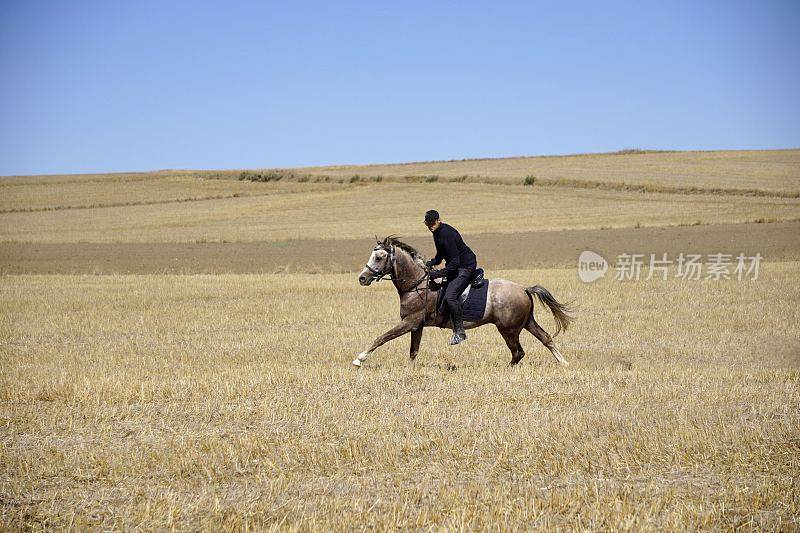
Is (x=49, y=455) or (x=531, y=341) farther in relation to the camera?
(x=531, y=341)

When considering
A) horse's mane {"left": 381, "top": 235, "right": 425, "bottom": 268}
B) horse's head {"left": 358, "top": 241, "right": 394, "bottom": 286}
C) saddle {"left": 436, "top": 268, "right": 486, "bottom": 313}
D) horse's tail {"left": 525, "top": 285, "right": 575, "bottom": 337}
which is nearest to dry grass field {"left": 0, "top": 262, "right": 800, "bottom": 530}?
horse's tail {"left": 525, "top": 285, "right": 575, "bottom": 337}

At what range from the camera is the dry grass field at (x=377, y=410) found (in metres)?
6.07

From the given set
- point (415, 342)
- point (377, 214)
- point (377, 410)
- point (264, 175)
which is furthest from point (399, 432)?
point (264, 175)

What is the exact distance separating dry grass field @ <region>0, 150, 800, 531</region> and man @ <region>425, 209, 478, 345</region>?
0.82 meters

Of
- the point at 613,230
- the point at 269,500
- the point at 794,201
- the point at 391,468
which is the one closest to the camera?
the point at 269,500

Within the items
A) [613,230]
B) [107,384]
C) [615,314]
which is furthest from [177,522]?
[613,230]

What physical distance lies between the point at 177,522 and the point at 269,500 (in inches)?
29.0

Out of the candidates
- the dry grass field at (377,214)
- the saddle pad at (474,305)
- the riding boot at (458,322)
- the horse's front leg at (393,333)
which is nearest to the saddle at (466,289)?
the saddle pad at (474,305)

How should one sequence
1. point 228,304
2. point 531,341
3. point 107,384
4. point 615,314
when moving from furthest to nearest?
1. point 228,304
2. point 615,314
3. point 531,341
4. point 107,384

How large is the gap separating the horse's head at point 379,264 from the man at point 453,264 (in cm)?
63

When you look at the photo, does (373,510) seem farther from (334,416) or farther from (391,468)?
(334,416)

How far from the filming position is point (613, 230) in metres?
45.4

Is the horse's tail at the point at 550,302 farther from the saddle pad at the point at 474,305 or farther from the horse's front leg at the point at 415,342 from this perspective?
the horse's front leg at the point at 415,342

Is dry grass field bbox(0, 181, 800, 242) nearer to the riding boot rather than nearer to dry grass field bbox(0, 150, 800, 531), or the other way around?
dry grass field bbox(0, 150, 800, 531)
